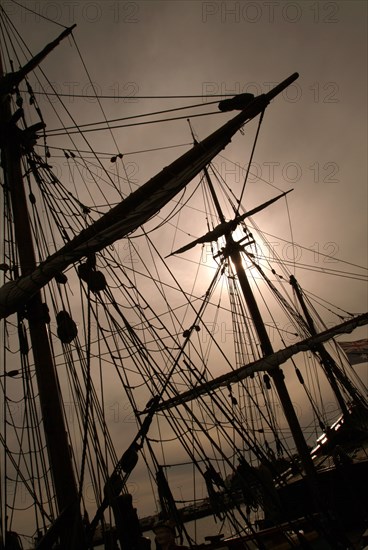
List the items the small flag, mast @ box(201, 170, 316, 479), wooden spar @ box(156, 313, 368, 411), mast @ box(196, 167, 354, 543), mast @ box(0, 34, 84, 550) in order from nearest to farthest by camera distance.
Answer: mast @ box(0, 34, 84, 550), mast @ box(196, 167, 354, 543), mast @ box(201, 170, 316, 479), wooden spar @ box(156, 313, 368, 411), the small flag

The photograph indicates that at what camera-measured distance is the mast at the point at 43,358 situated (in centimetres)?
549

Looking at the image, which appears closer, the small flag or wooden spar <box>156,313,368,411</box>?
wooden spar <box>156,313,368,411</box>

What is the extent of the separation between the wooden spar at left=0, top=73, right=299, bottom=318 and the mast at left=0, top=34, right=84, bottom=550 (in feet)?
2.43

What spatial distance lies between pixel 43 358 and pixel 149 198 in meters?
3.85

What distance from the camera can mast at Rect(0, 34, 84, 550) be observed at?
18.0 ft

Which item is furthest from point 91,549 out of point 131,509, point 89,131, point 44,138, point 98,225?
point 44,138

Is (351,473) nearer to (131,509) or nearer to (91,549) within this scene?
(131,509)

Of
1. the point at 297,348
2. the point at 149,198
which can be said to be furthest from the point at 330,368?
the point at 149,198

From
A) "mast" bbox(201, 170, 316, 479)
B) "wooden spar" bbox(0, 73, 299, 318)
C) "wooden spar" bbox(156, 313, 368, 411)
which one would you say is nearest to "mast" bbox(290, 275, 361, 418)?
"wooden spar" bbox(156, 313, 368, 411)

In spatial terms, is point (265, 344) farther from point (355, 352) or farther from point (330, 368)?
point (355, 352)

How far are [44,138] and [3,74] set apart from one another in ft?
10.3

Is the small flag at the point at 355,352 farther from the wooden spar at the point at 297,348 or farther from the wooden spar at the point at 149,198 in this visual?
the wooden spar at the point at 149,198

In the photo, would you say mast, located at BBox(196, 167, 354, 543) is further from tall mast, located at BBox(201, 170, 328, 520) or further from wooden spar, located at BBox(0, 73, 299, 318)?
wooden spar, located at BBox(0, 73, 299, 318)

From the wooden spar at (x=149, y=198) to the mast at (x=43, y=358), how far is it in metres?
0.74
